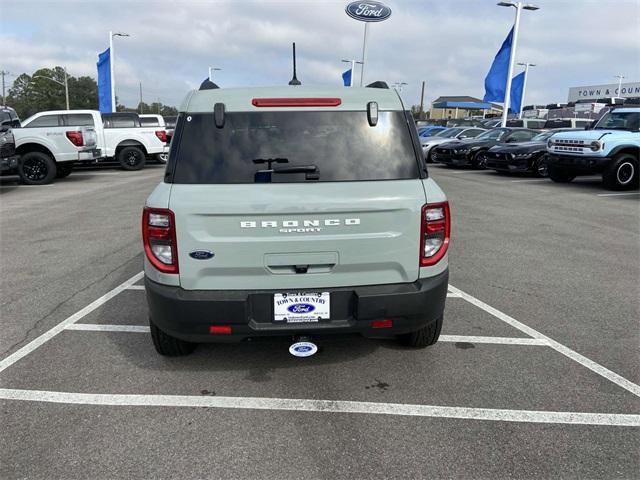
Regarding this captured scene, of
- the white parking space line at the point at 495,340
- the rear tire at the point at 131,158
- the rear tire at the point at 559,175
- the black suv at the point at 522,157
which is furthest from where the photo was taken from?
the rear tire at the point at 131,158

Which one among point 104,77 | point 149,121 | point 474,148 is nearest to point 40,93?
point 104,77

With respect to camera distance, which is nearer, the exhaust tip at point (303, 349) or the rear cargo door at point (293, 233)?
the rear cargo door at point (293, 233)

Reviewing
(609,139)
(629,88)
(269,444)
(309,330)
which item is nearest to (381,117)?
(309,330)

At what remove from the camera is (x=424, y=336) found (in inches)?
144

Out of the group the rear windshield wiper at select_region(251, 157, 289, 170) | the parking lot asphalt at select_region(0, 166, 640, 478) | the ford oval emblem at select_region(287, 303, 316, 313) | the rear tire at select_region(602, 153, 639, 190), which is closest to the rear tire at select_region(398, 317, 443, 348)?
the parking lot asphalt at select_region(0, 166, 640, 478)

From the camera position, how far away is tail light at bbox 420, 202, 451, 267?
300cm

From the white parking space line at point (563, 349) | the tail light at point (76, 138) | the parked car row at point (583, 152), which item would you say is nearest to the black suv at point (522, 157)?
the parked car row at point (583, 152)

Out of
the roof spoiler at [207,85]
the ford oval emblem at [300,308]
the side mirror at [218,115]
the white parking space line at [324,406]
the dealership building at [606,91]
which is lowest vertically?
the white parking space line at [324,406]

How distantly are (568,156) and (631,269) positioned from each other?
25.8 feet

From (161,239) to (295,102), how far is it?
46.2 inches

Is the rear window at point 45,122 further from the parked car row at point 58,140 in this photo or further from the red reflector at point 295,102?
the red reflector at point 295,102

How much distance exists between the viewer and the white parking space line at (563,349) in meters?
3.29

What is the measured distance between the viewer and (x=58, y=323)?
4.30 metres

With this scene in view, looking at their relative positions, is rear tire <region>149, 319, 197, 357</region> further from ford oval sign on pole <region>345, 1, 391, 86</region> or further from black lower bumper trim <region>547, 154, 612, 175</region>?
ford oval sign on pole <region>345, 1, 391, 86</region>
